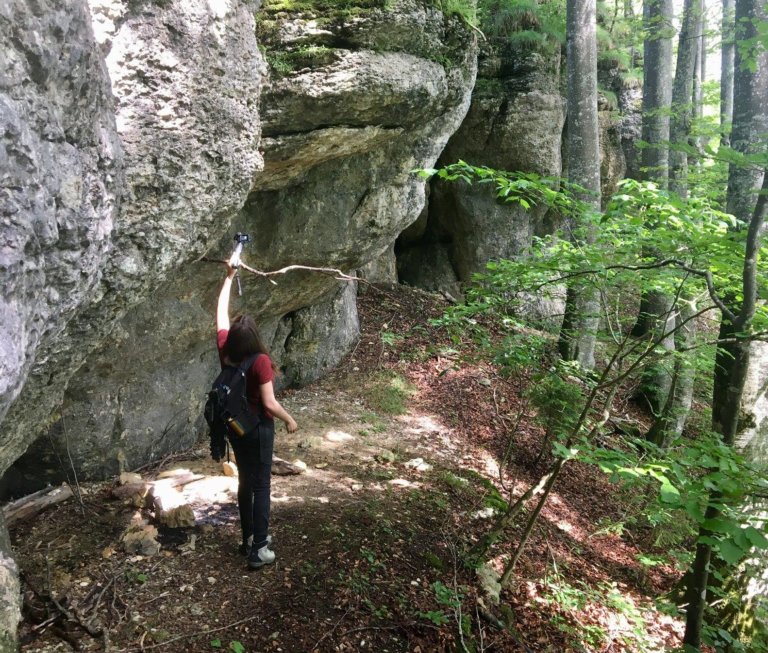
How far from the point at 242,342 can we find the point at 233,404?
0.43 m

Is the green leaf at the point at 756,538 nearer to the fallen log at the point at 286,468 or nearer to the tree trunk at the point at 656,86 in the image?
the fallen log at the point at 286,468

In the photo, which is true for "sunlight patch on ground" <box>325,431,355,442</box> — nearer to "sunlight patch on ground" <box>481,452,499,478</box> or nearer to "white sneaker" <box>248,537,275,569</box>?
"sunlight patch on ground" <box>481,452,499,478</box>

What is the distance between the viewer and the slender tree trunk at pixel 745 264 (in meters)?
3.42

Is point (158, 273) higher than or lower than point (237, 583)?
higher

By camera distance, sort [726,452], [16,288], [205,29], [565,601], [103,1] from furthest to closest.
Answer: [565,601] → [205,29] → [103,1] → [726,452] → [16,288]

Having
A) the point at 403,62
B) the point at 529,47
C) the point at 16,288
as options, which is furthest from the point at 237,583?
the point at 529,47

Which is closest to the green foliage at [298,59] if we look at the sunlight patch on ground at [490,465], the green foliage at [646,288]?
the green foliage at [646,288]

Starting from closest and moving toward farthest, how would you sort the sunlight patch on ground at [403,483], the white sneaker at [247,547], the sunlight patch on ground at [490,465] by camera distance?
the white sneaker at [247,547] → the sunlight patch on ground at [403,483] → the sunlight patch on ground at [490,465]

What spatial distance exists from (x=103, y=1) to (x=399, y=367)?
22.3ft

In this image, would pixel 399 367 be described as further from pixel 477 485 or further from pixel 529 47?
pixel 529 47

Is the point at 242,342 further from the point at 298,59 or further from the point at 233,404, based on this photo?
the point at 298,59

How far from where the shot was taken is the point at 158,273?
3.81 meters

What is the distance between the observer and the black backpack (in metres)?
3.69

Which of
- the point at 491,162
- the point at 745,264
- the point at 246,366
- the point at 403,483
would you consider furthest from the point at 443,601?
the point at 491,162
